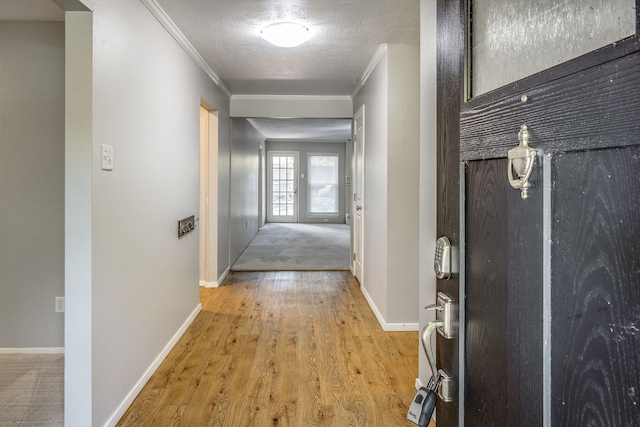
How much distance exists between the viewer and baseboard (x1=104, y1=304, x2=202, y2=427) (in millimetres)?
1900

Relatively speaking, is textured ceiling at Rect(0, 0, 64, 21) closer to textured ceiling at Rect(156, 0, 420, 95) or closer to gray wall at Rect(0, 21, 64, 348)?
gray wall at Rect(0, 21, 64, 348)

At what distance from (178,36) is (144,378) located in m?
2.27

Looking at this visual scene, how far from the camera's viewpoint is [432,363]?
0.87 m

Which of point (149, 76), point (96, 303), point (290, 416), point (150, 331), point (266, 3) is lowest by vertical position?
point (290, 416)

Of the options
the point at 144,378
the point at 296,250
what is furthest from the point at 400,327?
the point at 296,250

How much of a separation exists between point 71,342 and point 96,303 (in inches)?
7.1

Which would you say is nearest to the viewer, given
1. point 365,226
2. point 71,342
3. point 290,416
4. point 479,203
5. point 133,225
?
point 479,203

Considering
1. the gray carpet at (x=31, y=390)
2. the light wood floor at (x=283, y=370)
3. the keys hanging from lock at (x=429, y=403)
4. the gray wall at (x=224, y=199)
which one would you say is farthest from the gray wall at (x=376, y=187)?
the keys hanging from lock at (x=429, y=403)

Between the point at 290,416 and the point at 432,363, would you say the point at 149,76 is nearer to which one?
the point at 290,416

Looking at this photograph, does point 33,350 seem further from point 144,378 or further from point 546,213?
point 546,213

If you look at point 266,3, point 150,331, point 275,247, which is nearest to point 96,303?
point 150,331

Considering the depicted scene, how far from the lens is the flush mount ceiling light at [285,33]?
2676 millimetres

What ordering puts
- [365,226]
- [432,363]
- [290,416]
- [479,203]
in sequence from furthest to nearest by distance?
[365,226] → [290,416] → [432,363] → [479,203]

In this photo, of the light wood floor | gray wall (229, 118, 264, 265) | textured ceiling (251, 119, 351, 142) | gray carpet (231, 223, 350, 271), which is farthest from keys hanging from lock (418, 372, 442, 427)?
textured ceiling (251, 119, 351, 142)
